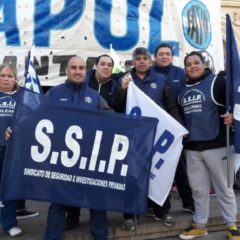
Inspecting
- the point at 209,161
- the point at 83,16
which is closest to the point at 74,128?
the point at 209,161

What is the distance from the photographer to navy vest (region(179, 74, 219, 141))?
425 centimetres

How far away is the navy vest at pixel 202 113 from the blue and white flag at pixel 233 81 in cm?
17

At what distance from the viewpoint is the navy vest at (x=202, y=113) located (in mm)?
4246

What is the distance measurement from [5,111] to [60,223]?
46.0 inches

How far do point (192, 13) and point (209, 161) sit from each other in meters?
3.32

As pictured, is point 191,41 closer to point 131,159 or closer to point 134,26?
point 134,26

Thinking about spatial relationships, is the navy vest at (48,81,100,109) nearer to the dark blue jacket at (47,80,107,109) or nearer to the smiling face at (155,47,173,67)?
the dark blue jacket at (47,80,107,109)

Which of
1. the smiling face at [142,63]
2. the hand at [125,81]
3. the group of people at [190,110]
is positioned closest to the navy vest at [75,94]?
the group of people at [190,110]

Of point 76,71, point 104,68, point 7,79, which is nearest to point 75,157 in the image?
point 76,71

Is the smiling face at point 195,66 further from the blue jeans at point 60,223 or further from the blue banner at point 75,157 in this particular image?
the blue jeans at point 60,223

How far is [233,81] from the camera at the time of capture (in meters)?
4.19

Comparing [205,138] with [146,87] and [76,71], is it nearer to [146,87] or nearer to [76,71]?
[146,87]

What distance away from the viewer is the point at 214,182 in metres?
4.36

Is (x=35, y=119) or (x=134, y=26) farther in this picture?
(x=134, y=26)
